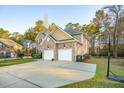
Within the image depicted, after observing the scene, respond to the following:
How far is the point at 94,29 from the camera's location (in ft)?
17.0

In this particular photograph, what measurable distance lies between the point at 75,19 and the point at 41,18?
1.01 m

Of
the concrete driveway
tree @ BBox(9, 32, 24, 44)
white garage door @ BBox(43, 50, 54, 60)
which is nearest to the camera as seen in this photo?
the concrete driveway

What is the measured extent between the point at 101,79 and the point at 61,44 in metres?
2.25

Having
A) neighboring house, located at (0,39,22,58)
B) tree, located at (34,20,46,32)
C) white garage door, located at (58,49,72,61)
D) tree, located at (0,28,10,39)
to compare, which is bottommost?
white garage door, located at (58,49,72,61)

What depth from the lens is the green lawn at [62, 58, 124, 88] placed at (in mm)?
4152

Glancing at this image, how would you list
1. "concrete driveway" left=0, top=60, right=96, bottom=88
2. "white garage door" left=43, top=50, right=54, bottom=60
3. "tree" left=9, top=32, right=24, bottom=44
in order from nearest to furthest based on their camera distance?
Answer: "concrete driveway" left=0, top=60, right=96, bottom=88 → "tree" left=9, top=32, right=24, bottom=44 → "white garage door" left=43, top=50, right=54, bottom=60

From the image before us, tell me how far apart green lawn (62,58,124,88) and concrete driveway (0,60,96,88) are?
0.18 meters

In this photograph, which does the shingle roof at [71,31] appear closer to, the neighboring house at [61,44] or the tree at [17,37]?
the neighboring house at [61,44]

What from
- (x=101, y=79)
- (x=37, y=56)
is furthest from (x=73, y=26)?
(x=101, y=79)

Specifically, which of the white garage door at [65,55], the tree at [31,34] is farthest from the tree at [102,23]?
the tree at [31,34]

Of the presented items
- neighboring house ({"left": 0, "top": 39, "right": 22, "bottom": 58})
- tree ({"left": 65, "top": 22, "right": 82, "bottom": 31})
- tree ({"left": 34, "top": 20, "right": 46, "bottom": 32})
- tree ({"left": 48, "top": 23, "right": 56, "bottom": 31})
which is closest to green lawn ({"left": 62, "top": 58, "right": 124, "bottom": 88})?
tree ({"left": 65, "top": 22, "right": 82, "bottom": 31})

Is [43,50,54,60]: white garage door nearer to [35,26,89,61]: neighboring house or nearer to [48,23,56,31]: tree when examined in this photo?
[35,26,89,61]: neighboring house
